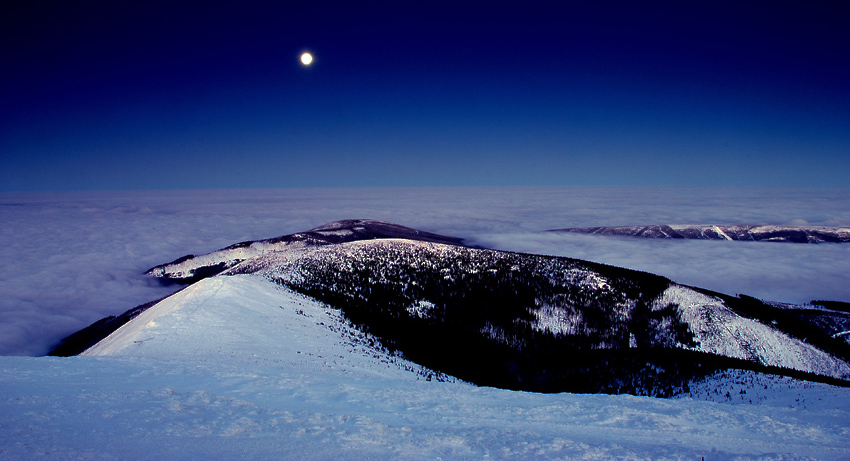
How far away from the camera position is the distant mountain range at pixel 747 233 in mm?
96812

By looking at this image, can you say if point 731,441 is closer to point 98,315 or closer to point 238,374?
point 238,374

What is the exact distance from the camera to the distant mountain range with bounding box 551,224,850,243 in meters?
96.8

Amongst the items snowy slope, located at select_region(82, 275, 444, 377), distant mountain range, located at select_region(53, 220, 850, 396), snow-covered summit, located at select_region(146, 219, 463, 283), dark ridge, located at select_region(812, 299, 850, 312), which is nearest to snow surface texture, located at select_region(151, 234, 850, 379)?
distant mountain range, located at select_region(53, 220, 850, 396)

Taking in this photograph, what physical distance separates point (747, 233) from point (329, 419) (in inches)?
4900

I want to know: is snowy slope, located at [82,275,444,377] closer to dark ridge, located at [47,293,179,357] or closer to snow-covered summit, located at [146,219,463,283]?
dark ridge, located at [47,293,179,357]

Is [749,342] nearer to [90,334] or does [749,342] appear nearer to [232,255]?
[90,334]

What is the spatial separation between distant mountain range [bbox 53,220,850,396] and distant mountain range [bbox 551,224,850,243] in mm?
67333

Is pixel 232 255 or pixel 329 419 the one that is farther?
pixel 232 255

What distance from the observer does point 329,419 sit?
695 cm

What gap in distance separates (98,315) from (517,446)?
2353 inches

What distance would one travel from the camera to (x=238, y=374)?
35.4ft

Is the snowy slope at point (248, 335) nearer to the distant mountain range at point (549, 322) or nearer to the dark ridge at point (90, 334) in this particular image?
the distant mountain range at point (549, 322)

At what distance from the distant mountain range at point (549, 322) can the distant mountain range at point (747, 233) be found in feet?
221

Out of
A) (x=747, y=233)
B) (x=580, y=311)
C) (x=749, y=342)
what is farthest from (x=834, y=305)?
(x=747, y=233)
